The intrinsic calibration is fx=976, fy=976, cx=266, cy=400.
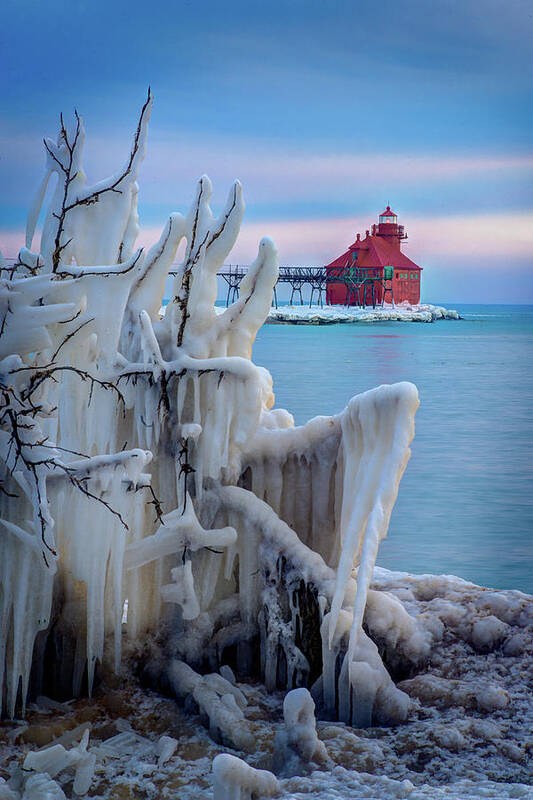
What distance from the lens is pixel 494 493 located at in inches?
782

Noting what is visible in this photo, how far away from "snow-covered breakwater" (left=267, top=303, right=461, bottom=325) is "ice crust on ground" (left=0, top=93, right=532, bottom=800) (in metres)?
62.7

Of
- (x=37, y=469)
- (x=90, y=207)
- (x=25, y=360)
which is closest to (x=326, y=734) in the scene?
(x=37, y=469)

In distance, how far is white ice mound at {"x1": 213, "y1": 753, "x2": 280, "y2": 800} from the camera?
200 inches

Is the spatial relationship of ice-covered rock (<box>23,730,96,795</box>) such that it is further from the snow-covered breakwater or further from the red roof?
the snow-covered breakwater

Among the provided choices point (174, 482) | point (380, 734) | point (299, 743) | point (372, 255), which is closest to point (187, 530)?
point (174, 482)

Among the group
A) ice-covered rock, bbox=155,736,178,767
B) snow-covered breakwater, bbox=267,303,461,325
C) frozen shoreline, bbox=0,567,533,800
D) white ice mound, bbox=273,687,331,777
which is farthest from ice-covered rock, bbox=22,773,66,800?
snow-covered breakwater, bbox=267,303,461,325

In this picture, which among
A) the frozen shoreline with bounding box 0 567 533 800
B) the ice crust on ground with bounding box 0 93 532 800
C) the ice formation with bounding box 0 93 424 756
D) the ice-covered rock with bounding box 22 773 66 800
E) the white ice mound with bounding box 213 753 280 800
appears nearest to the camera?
the white ice mound with bounding box 213 753 280 800

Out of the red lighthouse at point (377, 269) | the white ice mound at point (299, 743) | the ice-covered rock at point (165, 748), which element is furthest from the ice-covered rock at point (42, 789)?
the red lighthouse at point (377, 269)

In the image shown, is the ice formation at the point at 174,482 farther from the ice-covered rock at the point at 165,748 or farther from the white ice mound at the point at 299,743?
the white ice mound at the point at 299,743

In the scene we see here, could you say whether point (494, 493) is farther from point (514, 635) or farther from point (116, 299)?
point (116, 299)

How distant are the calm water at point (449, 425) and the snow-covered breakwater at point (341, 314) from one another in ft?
7.67

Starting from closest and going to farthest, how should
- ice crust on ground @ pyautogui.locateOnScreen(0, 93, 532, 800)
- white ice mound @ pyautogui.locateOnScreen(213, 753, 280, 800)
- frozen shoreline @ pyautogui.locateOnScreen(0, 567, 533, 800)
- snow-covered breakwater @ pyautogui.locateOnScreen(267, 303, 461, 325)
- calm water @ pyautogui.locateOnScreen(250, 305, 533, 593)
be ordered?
white ice mound @ pyautogui.locateOnScreen(213, 753, 280, 800) < frozen shoreline @ pyautogui.locateOnScreen(0, 567, 533, 800) < ice crust on ground @ pyautogui.locateOnScreen(0, 93, 532, 800) < calm water @ pyautogui.locateOnScreen(250, 305, 533, 593) < snow-covered breakwater @ pyautogui.locateOnScreen(267, 303, 461, 325)

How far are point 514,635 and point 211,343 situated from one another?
314 cm

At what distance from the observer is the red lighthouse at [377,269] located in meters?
66.6
